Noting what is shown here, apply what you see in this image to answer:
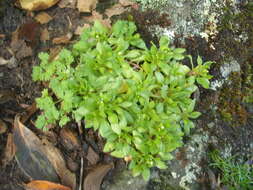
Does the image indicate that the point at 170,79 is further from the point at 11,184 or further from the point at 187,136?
the point at 11,184

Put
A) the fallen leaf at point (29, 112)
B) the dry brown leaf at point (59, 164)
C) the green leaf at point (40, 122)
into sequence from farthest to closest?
the fallen leaf at point (29, 112)
the dry brown leaf at point (59, 164)
the green leaf at point (40, 122)

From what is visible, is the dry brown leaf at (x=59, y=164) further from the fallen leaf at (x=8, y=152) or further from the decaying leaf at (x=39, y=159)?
the fallen leaf at (x=8, y=152)

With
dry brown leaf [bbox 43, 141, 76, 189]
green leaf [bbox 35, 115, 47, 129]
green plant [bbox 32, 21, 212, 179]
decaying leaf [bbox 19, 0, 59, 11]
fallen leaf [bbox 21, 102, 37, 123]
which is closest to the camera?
green plant [bbox 32, 21, 212, 179]

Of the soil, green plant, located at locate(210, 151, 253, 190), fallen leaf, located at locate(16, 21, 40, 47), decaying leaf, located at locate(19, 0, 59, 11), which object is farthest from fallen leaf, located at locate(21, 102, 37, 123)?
green plant, located at locate(210, 151, 253, 190)

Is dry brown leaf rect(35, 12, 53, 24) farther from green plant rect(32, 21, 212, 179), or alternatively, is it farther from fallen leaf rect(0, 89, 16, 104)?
fallen leaf rect(0, 89, 16, 104)

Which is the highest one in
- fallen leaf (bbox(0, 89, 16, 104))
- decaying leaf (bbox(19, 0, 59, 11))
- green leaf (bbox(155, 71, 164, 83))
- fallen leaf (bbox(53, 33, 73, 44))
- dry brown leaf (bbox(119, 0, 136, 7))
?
decaying leaf (bbox(19, 0, 59, 11))

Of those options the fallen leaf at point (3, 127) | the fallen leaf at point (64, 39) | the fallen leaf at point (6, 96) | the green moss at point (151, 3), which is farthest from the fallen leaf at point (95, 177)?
the green moss at point (151, 3)
